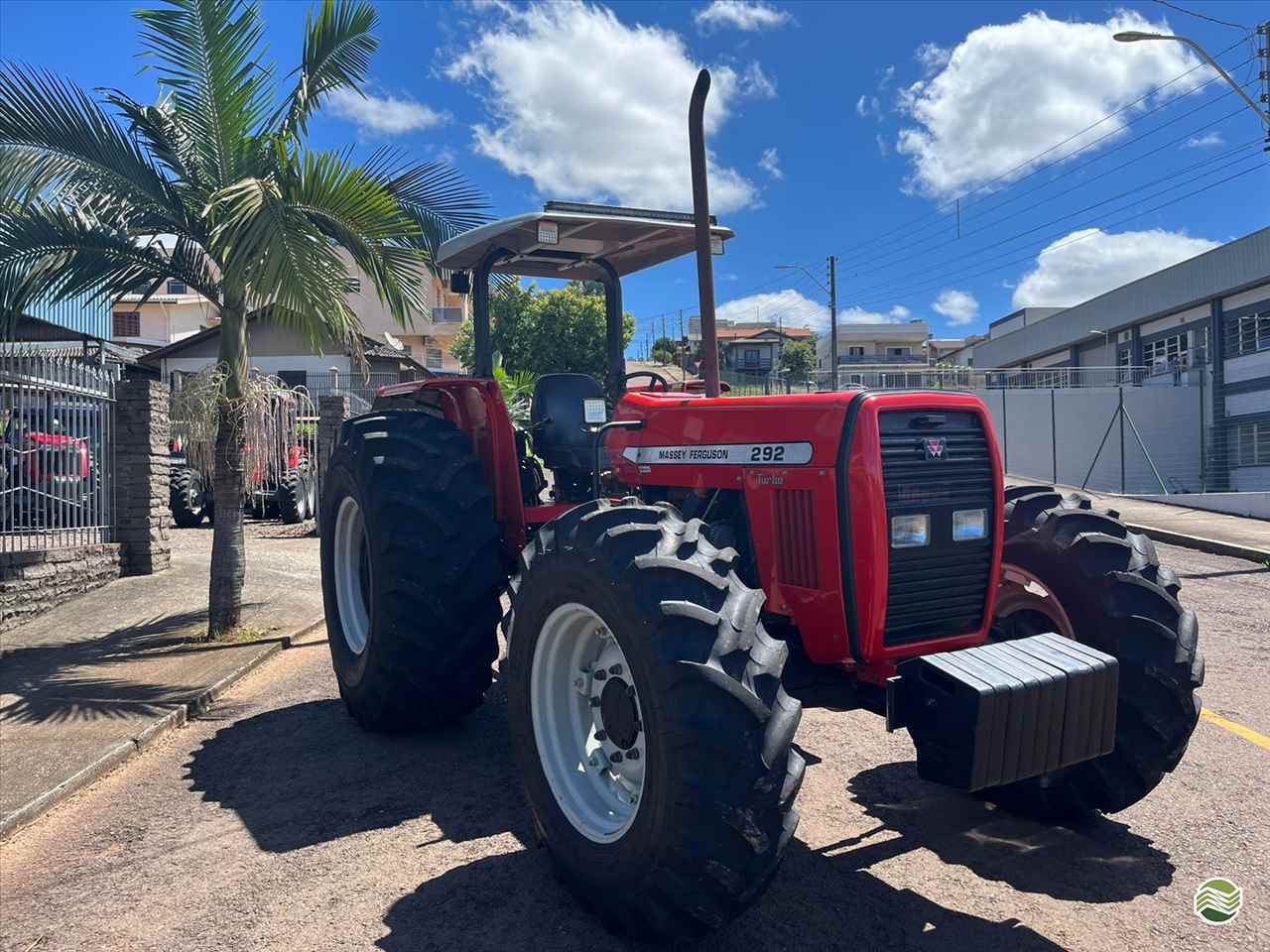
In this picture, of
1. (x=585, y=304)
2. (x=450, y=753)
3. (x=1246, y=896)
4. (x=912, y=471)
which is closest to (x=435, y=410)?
(x=450, y=753)

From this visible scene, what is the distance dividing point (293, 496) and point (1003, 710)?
1446cm

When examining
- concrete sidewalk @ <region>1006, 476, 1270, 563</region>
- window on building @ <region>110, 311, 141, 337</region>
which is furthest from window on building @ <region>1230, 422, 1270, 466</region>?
window on building @ <region>110, 311, 141, 337</region>

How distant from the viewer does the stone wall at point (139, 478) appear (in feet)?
31.1

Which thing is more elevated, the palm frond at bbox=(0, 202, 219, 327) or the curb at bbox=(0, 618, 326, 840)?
the palm frond at bbox=(0, 202, 219, 327)

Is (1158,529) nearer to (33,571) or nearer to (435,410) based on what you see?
(435,410)

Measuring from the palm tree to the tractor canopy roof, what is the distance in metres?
1.65

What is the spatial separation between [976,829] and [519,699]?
76.4 inches

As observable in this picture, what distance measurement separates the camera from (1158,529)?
14344 millimetres

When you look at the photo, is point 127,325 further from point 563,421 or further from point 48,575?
point 563,421

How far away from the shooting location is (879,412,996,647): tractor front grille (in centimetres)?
346

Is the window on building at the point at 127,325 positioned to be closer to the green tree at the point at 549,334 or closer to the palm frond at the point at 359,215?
the green tree at the point at 549,334

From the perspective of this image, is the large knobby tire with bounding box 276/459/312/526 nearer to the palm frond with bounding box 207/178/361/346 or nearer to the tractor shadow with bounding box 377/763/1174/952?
the palm frond with bounding box 207/178/361/346

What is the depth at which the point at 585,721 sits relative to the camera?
3518 millimetres

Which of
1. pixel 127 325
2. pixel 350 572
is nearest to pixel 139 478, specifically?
pixel 350 572
